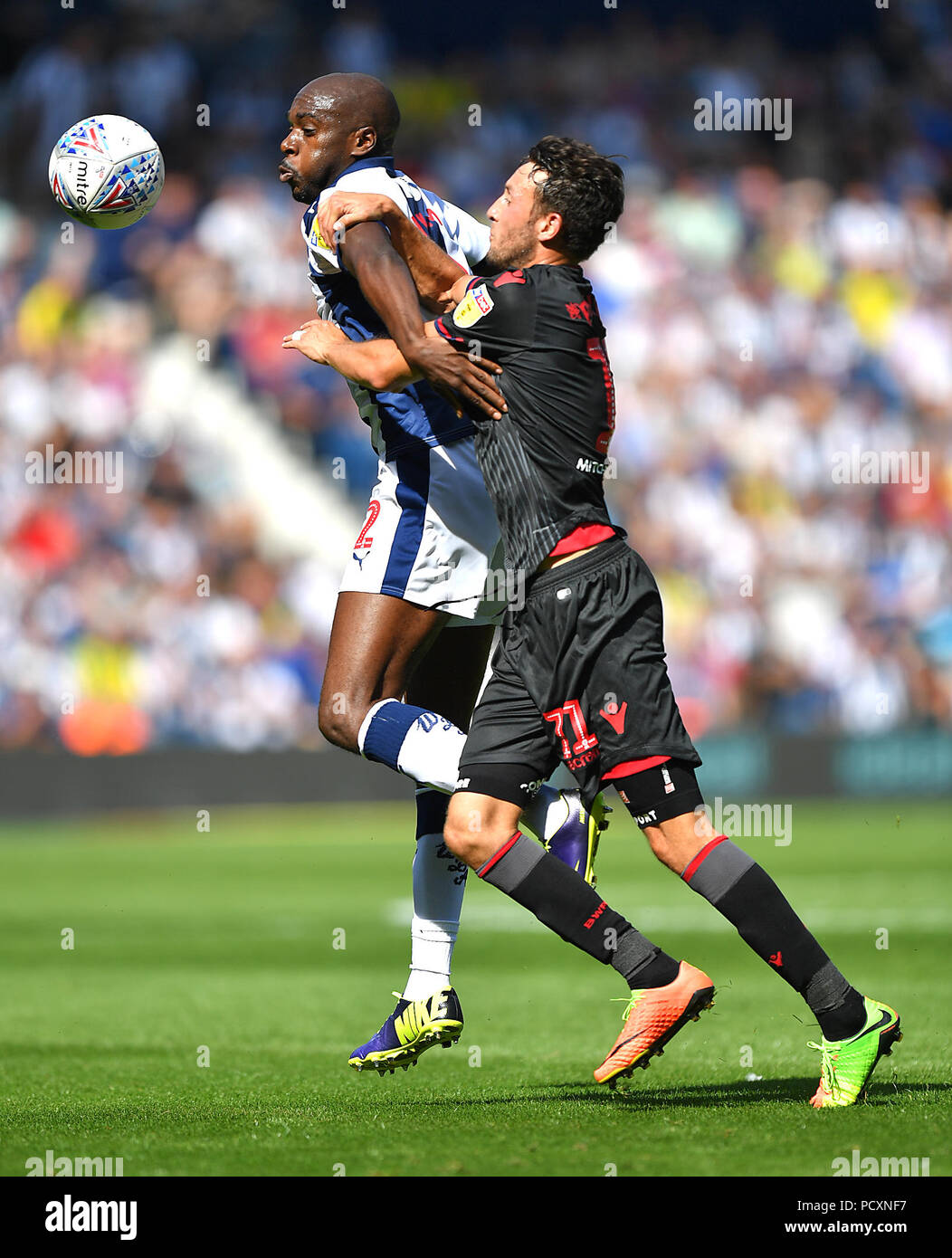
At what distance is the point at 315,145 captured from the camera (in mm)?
5555

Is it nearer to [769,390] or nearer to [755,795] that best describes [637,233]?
[769,390]

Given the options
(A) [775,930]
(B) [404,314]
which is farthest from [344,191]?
(A) [775,930]

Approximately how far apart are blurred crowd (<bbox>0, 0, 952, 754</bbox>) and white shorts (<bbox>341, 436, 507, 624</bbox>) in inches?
497

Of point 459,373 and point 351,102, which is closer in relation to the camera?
point 459,373

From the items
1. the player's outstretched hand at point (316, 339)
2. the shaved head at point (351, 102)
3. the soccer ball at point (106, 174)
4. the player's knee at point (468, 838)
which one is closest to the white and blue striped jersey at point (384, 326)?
the shaved head at point (351, 102)

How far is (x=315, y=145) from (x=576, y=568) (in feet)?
5.83

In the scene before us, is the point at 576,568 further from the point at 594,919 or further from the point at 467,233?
the point at 467,233

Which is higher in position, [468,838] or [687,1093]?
[468,838]

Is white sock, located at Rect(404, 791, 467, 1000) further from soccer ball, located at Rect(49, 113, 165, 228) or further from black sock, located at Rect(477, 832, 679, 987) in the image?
soccer ball, located at Rect(49, 113, 165, 228)

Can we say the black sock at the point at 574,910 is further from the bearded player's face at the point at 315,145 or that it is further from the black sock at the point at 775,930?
the bearded player's face at the point at 315,145

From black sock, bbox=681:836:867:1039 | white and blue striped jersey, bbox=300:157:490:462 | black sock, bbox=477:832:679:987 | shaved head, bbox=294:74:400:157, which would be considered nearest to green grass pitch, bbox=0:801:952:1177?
black sock, bbox=681:836:867:1039

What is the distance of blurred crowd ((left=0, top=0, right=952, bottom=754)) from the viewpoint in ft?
59.5
